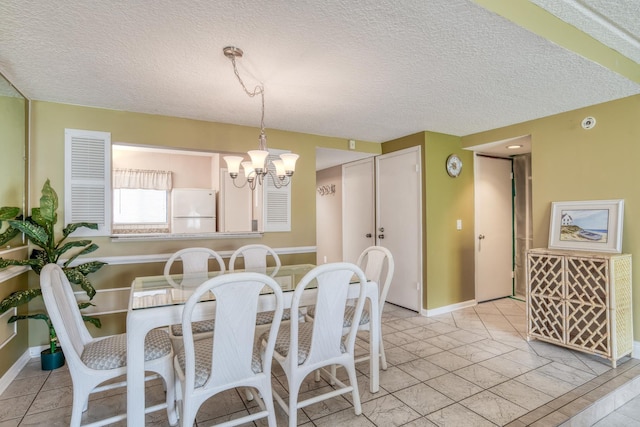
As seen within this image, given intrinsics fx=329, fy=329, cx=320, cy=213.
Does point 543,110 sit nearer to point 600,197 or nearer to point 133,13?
point 600,197

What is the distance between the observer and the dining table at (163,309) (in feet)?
5.54

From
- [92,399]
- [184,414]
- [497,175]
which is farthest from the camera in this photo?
[497,175]

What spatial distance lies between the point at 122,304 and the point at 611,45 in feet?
15.0

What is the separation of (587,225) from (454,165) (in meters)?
1.65

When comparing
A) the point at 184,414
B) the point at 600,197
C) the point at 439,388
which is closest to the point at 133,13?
the point at 184,414

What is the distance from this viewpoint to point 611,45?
2.28 meters

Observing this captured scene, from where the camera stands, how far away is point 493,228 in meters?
4.76

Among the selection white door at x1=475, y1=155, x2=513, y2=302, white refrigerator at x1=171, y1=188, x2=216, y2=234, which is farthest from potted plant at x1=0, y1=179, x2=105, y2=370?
white door at x1=475, y1=155, x2=513, y2=302

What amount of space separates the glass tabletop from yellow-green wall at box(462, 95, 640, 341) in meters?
2.74

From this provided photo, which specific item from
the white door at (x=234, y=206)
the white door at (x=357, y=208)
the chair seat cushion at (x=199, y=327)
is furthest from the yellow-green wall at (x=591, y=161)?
the white door at (x=234, y=206)

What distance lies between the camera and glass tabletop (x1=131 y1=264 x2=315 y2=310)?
6.27 ft

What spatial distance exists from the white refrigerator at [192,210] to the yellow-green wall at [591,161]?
185 inches

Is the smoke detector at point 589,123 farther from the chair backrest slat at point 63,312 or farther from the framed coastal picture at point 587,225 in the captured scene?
the chair backrest slat at point 63,312

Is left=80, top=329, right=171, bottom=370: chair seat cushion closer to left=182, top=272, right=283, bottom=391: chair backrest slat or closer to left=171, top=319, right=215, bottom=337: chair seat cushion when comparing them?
left=171, top=319, right=215, bottom=337: chair seat cushion
